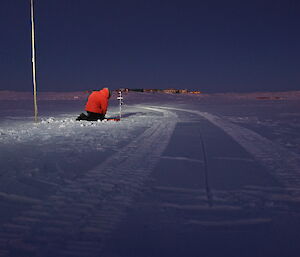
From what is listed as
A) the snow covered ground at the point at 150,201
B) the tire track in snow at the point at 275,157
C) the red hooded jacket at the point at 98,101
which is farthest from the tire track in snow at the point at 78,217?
the red hooded jacket at the point at 98,101

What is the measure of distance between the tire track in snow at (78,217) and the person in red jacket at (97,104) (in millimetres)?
7817

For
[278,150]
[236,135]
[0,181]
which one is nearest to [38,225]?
[0,181]

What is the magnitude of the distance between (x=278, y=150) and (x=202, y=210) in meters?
3.84

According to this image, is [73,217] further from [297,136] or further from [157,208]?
[297,136]

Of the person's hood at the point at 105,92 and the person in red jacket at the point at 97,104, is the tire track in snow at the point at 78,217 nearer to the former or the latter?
the person in red jacket at the point at 97,104

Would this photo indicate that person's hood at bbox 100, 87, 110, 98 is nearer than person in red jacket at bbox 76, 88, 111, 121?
No

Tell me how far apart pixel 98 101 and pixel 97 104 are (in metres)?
0.17

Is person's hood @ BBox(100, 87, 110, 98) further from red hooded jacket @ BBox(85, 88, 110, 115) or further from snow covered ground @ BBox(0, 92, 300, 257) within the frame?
snow covered ground @ BBox(0, 92, 300, 257)

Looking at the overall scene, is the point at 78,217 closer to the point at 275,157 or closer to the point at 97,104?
the point at 275,157

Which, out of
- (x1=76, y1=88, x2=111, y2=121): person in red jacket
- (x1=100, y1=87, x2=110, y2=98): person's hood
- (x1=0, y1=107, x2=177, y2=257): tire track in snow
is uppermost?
(x1=100, y1=87, x2=110, y2=98): person's hood

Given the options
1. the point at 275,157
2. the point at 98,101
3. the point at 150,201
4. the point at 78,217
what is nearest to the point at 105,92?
the point at 98,101

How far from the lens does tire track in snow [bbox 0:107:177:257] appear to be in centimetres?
239

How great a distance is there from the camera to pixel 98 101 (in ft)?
40.1

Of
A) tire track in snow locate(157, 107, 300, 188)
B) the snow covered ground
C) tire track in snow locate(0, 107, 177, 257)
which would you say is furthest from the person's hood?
tire track in snow locate(0, 107, 177, 257)
